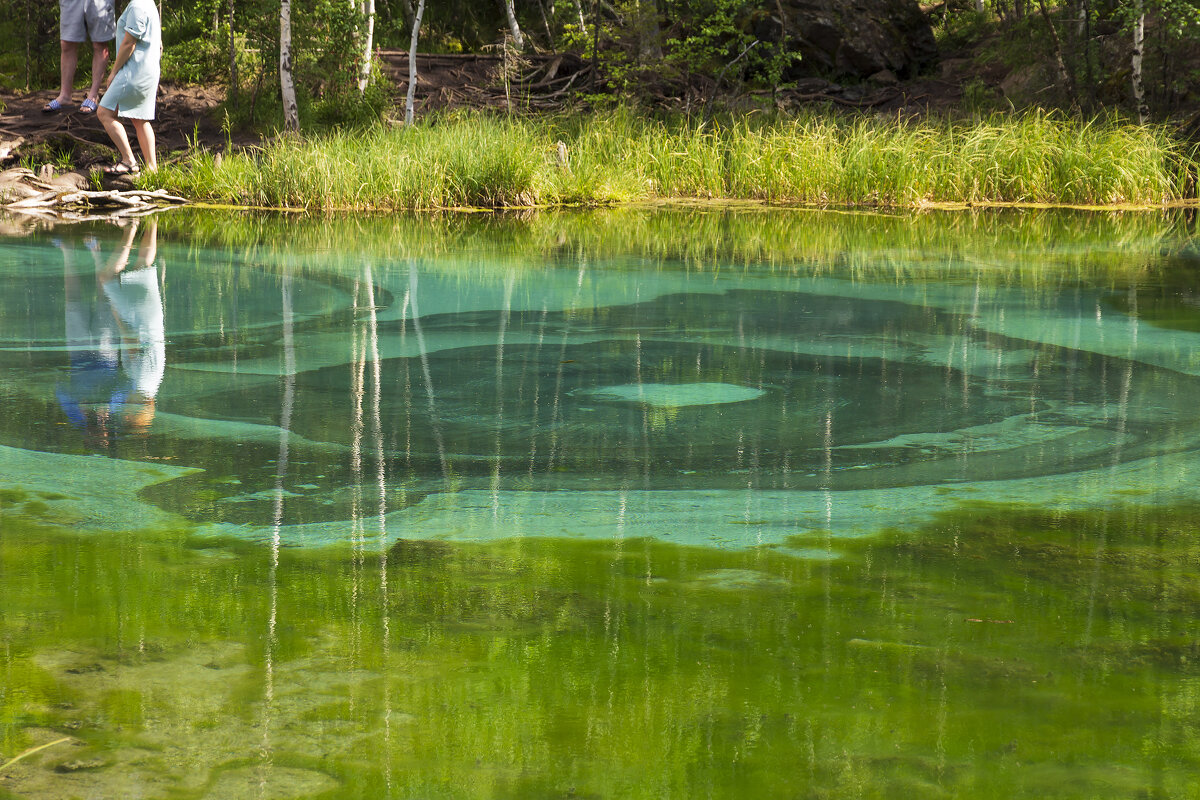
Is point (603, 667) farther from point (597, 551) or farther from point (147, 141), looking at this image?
point (147, 141)

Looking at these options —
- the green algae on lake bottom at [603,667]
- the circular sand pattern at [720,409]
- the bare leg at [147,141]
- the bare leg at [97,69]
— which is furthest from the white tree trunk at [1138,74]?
the green algae on lake bottom at [603,667]

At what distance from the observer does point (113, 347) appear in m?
4.41

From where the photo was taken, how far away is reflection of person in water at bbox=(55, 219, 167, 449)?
3.46 meters

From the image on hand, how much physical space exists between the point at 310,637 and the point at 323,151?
9.04m

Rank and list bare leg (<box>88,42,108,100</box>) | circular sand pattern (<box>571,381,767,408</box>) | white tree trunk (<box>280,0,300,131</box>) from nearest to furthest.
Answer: circular sand pattern (<box>571,381,767,408</box>), bare leg (<box>88,42,108,100</box>), white tree trunk (<box>280,0,300,131</box>)

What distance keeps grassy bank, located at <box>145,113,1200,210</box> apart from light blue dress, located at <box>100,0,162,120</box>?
1085 millimetres

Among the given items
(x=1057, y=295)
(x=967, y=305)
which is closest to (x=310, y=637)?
(x=967, y=305)

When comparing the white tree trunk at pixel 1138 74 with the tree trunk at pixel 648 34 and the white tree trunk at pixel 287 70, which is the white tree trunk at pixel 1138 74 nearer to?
the tree trunk at pixel 648 34

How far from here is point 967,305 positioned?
5492mm

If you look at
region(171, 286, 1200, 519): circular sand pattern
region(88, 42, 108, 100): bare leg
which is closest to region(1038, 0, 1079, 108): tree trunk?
region(88, 42, 108, 100): bare leg

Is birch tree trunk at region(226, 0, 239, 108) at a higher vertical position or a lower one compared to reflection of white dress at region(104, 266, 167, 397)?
higher

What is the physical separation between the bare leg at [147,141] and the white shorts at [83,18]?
1253 millimetres

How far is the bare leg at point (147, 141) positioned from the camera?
1012 cm

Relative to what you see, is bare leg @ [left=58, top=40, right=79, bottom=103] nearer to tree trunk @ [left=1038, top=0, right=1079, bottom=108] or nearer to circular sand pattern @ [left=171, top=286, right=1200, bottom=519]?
circular sand pattern @ [left=171, top=286, right=1200, bottom=519]
